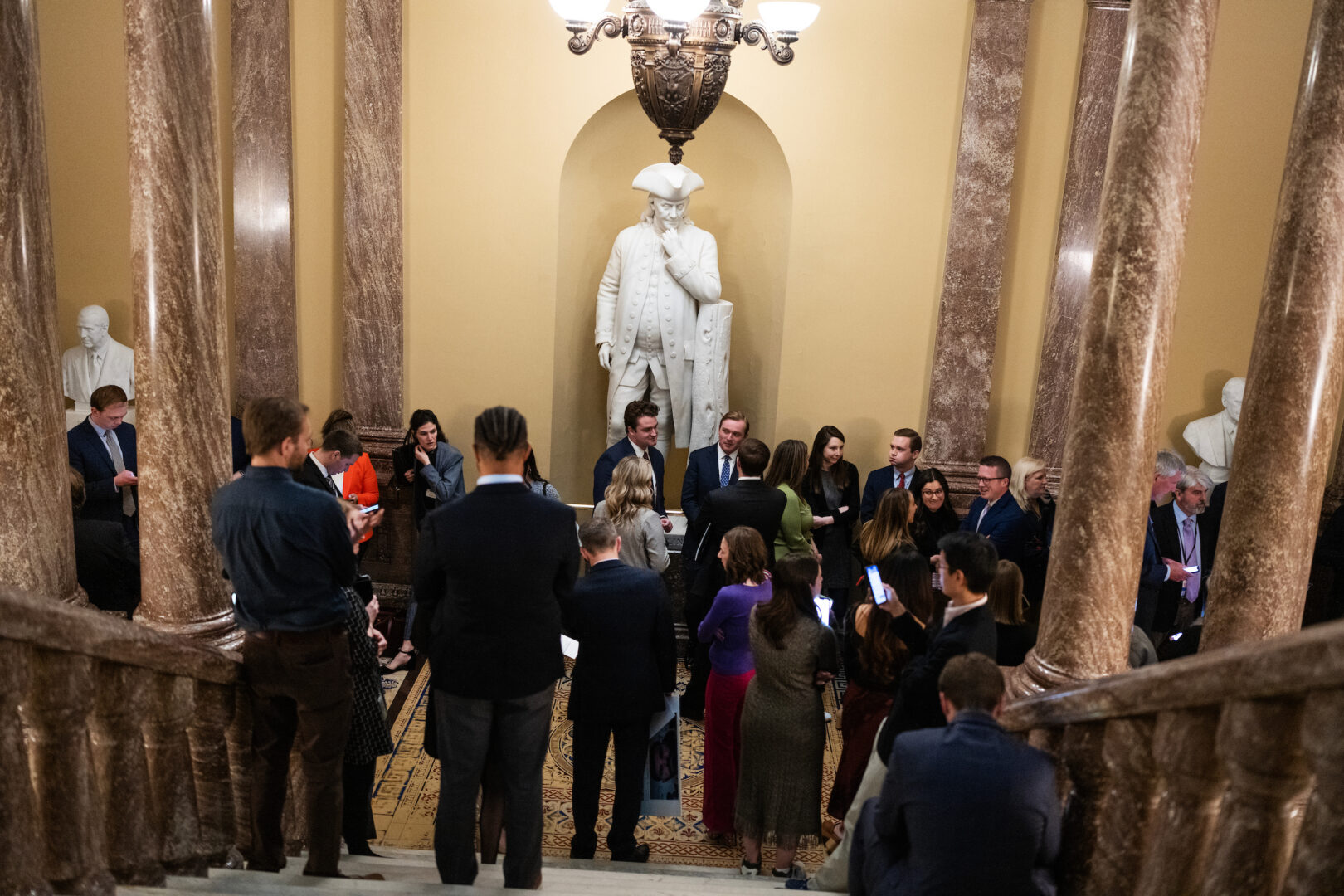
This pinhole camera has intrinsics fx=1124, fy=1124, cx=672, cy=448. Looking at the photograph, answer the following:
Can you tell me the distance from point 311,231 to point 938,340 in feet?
14.4

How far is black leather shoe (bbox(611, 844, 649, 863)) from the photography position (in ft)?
15.3

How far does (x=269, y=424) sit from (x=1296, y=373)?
3.26m

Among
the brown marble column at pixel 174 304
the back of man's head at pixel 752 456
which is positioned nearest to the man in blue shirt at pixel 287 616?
the brown marble column at pixel 174 304

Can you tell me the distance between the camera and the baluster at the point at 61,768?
100 inches

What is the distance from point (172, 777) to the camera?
320cm

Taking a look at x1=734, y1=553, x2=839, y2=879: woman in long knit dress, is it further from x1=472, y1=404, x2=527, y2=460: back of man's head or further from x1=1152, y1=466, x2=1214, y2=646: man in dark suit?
x1=1152, y1=466, x2=1214, y2=646: man in dark suit

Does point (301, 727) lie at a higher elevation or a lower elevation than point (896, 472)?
lower

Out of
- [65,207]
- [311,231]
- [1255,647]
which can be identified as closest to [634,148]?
[311,231]

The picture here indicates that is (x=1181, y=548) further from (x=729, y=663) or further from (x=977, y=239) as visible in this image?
(x=729, y=663)

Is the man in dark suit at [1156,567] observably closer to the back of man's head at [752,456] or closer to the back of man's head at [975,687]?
the back of man's head at [752,456]

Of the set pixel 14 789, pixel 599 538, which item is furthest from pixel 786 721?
pixel 14 789

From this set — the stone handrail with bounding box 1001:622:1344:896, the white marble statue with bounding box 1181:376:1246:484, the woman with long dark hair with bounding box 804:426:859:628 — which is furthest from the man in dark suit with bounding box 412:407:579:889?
the white marble statue with bounding box 1181:376:1246:484

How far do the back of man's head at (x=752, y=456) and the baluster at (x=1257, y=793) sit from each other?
357 centimetres

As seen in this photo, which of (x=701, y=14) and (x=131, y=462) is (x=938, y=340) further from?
(x=131, y=462)
